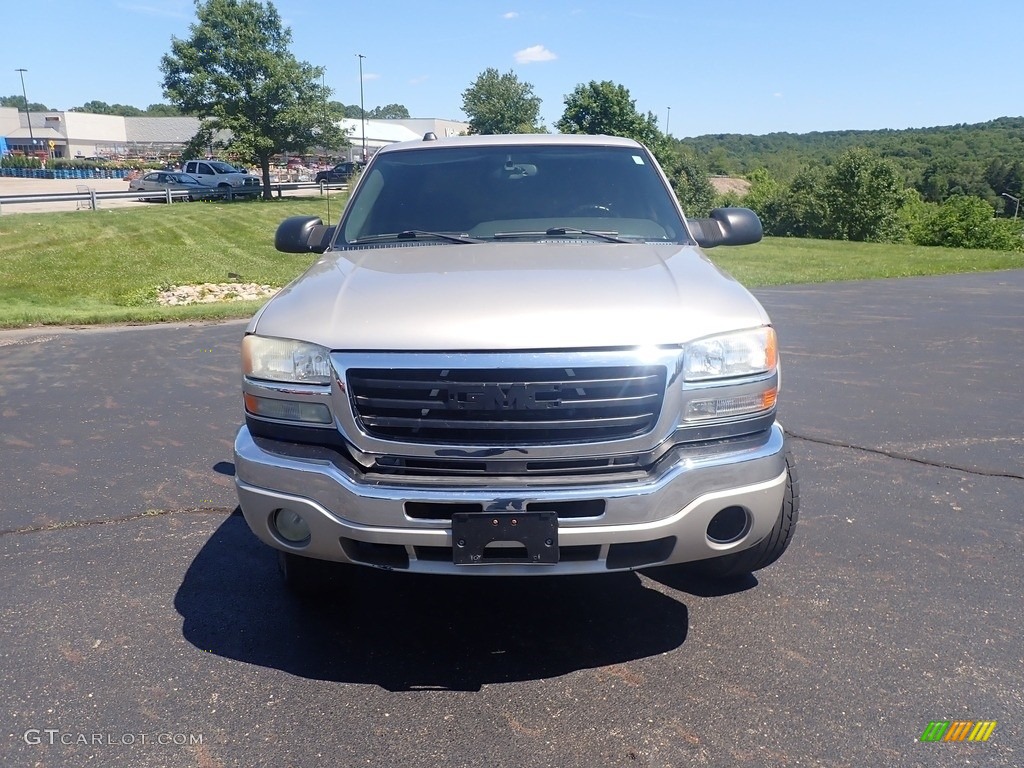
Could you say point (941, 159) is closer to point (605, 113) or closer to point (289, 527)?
point (605, 113)

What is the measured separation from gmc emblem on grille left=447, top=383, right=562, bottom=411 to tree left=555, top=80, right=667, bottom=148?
5741cm

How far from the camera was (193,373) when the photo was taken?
7848 millimetres

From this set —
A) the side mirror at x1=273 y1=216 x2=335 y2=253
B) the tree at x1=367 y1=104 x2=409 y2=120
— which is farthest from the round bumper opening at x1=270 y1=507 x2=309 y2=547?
the tree at x1=367 y1=104 x2=409 y2=120

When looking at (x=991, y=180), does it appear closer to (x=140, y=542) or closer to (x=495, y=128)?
(x=495, y=128)

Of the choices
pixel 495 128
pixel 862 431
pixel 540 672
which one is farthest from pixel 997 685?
pixel 495 128

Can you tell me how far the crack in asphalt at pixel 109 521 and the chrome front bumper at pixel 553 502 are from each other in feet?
5.68

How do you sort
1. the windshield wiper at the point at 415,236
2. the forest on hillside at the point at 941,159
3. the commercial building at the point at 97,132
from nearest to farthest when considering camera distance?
1. the windshield wiper at the point at 415,236
2. the commercial building at the point at 97,132
3. the forest on hillside at the point at 941,159

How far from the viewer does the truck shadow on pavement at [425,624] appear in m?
3.09

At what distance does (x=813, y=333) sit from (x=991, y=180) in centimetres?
11255

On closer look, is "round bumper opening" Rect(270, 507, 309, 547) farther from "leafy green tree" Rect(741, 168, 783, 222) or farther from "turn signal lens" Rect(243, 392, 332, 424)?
"leafy green tree" Rect(741, 168, 783, 222)

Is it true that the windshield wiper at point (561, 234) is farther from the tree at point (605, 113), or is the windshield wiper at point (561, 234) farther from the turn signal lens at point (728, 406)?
the tree at point (605, 113)

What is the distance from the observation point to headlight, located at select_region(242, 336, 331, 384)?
2.88m

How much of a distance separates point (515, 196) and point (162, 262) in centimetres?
1556

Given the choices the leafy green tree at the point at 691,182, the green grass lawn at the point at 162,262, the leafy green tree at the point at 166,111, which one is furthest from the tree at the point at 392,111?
the green grass lawn at the point at 162,262
